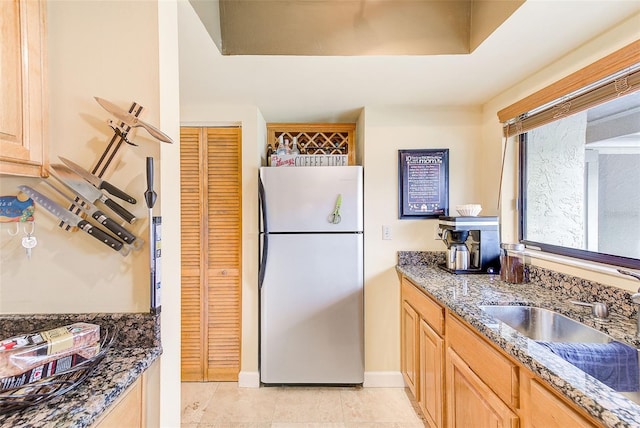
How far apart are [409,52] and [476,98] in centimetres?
91

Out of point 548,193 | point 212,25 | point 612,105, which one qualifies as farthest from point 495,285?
point 212,25

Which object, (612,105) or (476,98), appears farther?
(476,98)

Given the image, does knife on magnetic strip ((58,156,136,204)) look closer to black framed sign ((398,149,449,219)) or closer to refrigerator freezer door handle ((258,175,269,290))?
refrigerator freezer door handle ((258,175,269,290))

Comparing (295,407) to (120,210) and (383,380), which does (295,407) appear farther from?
(120,210)

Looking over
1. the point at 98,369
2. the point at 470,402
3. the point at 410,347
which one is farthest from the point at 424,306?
the point at 98,369

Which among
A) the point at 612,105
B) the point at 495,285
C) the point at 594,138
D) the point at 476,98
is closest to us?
the point at 612,105

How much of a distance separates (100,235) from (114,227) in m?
0.05

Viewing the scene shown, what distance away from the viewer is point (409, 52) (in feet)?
5.03

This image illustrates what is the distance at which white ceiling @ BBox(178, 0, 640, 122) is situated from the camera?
1.24 meters

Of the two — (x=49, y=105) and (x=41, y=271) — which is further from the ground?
(x=49, y=105)

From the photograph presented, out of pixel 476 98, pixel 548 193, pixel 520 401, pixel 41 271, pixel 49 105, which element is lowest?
pixel 520 401

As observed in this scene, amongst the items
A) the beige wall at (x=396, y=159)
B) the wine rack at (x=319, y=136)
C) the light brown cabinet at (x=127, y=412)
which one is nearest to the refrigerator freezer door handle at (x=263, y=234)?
the wine rack at (x=319, y=136)

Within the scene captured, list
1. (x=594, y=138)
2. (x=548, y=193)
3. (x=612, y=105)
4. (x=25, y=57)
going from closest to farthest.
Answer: (x=25, y=57)
(x=612, y=105)
(x=594, y=138)
(x=548, y=193)

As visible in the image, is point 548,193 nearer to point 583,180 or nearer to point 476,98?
point 583,180
